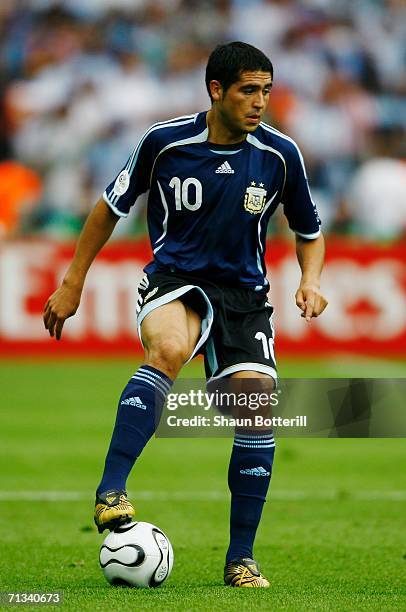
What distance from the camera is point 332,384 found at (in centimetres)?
729

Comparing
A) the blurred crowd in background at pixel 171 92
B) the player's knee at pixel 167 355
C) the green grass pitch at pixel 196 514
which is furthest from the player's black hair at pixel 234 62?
the blurred crowd in background at pixel 171 92

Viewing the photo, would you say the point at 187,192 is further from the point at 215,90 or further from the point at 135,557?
the point at 135,557

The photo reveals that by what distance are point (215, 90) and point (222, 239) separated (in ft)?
2.04

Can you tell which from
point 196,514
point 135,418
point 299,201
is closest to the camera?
point 135,418

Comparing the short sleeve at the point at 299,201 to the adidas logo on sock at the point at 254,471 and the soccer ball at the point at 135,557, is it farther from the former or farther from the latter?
the soccer ball at the point at 135,557

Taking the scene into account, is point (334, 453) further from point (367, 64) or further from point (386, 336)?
point (367, 64)

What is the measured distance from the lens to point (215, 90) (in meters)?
5.28

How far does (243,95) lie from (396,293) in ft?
33.5

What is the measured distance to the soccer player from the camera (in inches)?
205

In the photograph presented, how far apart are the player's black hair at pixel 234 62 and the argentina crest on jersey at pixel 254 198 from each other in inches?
17.3

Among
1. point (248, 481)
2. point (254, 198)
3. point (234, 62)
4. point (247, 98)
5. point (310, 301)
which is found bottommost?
point (248, 481)

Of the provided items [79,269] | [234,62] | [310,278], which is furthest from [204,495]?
[234,62]

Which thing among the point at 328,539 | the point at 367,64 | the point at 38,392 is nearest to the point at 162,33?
the point at 367,64

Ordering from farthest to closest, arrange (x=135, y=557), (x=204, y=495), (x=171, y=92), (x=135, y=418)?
(x=171, y=92), (x=204, y=495), (x=135, y=418), (x=135, y=557)
